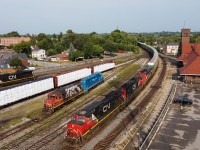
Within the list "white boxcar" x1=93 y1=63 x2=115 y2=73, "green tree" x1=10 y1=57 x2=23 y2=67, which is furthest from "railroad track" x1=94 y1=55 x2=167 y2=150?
"green tree" x1=10 y1=57 x2=23 y2=67

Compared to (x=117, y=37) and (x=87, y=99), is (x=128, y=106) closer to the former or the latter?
(x=87, y=99)

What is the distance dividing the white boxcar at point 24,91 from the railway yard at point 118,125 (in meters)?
1.17

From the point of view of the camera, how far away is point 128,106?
3588 cm

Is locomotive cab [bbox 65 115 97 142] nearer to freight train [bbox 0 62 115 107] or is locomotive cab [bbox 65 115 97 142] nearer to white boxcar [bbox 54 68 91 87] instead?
freight train [bbox 0 62 115 107]

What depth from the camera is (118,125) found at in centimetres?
2881

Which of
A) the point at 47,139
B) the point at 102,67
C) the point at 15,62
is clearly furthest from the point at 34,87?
the point at 15,62

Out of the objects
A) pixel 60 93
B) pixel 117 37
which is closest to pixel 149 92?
pixel 60 93

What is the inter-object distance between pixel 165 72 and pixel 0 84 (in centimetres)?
4494

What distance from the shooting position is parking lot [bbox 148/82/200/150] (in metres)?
23.3

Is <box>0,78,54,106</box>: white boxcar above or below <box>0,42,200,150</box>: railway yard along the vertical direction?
above

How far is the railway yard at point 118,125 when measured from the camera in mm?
23859

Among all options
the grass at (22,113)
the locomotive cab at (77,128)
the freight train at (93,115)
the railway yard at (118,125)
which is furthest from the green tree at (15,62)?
the locomotive cab at (77,128)

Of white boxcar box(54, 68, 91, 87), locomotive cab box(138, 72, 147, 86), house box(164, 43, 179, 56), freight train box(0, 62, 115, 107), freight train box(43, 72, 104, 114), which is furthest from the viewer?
house box(164, 43, 179, 56)

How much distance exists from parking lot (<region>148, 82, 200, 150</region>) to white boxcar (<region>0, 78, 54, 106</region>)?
23.7 meters
